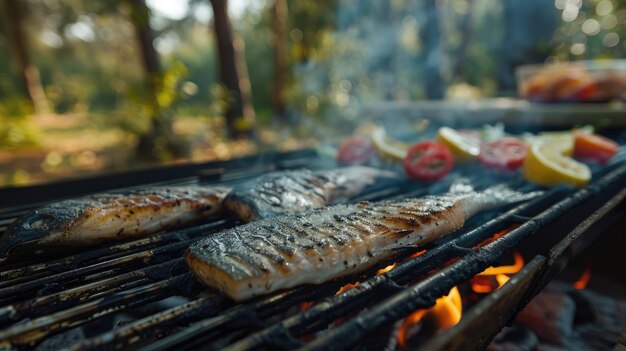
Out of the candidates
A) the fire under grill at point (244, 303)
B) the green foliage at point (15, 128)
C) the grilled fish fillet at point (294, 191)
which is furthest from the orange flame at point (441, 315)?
the green foliage at point (15, 128)

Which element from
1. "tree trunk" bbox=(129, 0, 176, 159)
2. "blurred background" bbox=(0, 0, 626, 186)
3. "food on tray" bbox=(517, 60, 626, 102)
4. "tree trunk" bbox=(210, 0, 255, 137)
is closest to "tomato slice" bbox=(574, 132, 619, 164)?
"food on tray" bbox=(517, 60, 626, 102)

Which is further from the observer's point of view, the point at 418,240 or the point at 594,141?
the point at 594,141

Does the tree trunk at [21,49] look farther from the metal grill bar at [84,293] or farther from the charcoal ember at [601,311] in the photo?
the charcoal ember at [601,311]

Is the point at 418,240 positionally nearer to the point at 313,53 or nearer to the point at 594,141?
the point at 594,141

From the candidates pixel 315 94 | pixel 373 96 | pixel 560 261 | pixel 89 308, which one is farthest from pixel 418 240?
pixel 373 96

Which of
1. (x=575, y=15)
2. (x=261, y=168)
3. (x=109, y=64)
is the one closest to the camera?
(x=261, y=168)

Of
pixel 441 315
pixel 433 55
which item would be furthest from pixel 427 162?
pixel 433 55
